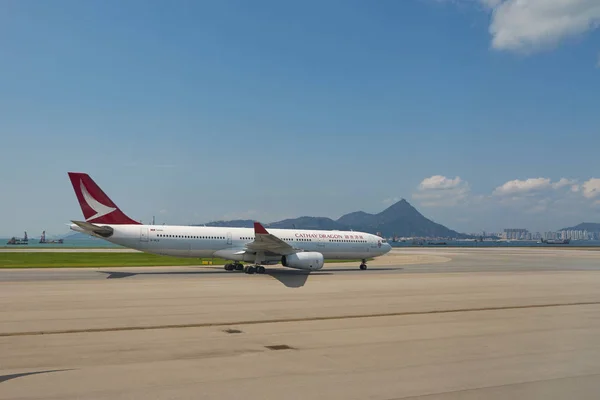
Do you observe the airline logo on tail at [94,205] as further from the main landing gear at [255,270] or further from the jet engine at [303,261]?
the jet engine at [303,261]

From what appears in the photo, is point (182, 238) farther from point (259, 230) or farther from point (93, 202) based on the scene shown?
point (93, 202)

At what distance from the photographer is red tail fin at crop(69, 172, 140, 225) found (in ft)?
111

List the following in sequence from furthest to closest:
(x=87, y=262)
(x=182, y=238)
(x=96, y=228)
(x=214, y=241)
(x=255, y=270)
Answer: (x=87, y=262)
(x=214, y=241)
(x=255, y=270)
(x=182, y=238)
(x=96, y=228)

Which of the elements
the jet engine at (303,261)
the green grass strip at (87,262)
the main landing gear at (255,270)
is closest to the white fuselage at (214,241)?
the main landing gear at (255,270)

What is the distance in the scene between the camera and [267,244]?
110 ft

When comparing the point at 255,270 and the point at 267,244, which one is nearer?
the point at 267,244

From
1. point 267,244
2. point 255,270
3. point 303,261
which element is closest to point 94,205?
point 255,270

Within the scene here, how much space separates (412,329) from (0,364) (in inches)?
391

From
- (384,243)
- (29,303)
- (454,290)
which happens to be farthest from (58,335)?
(384,243)

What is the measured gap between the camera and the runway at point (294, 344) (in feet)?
27.7

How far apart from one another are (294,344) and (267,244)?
70.6 feet

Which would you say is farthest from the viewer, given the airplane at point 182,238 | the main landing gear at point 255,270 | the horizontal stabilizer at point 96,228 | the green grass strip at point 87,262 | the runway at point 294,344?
the green grass strip at point 87,262

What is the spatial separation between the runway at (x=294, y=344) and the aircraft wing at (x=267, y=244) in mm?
8906

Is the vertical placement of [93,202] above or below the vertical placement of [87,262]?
above
